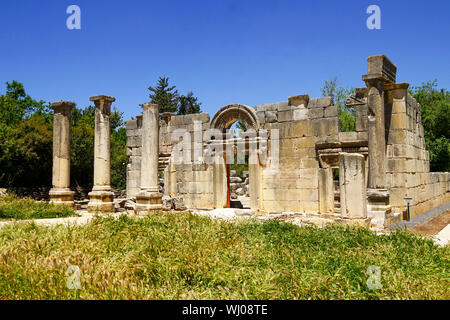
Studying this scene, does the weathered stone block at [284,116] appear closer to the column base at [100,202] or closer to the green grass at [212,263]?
the column base at [100,202]

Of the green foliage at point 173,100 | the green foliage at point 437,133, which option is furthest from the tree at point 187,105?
the green foliage at point 437,133

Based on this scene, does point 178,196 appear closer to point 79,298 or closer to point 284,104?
point 284,104

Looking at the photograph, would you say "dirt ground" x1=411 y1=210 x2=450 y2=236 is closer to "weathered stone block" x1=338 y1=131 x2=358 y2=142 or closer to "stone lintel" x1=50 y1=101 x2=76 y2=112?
"weathered stone block" x1=338 y1=131 x2=358 y2=142

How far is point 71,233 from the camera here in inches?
276

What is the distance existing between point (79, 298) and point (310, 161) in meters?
11.5

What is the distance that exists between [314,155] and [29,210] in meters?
9.73

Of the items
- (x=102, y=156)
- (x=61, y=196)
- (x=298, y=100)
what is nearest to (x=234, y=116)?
(x=298, y=100)

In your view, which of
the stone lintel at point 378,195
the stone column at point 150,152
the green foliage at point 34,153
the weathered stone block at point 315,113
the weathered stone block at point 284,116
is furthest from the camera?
the green foliage at point 34,153

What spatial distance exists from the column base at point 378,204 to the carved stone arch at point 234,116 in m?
5.52

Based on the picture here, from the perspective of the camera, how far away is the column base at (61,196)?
13.6 meters

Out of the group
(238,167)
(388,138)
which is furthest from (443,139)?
(238,167)

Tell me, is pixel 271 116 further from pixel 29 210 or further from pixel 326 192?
pixel 29 210

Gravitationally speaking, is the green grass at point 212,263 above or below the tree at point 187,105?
below
